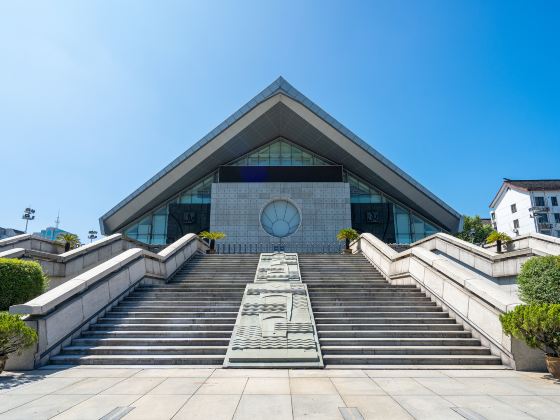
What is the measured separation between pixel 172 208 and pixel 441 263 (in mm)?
24239

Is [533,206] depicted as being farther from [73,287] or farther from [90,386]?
[90,386]

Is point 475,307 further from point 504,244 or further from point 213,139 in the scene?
point 213,139

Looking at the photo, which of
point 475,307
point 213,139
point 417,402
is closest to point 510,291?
point 475,307

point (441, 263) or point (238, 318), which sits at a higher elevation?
point (441, 263)

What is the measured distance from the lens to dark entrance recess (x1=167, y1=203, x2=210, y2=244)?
93.6 ft

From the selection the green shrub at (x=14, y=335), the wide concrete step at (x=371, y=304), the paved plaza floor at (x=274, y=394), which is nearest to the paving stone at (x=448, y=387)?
the paved plaza floor at (x=274, y=394)

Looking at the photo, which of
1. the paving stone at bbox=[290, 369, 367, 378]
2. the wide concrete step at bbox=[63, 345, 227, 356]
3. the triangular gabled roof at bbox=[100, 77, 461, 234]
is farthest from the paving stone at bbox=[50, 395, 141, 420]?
the triangular gabled roof at bbox=[100, 77, 461, 234]

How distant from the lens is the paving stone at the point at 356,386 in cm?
529

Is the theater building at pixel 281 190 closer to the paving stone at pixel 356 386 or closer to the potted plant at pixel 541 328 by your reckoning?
the potted plant at pixel 541 328

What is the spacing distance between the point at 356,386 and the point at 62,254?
494 inches

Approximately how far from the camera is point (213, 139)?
26.2 metres

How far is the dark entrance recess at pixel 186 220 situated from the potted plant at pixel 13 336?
22.1 metres

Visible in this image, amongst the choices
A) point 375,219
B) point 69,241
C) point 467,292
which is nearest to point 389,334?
point 467,292

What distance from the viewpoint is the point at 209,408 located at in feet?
15.0
